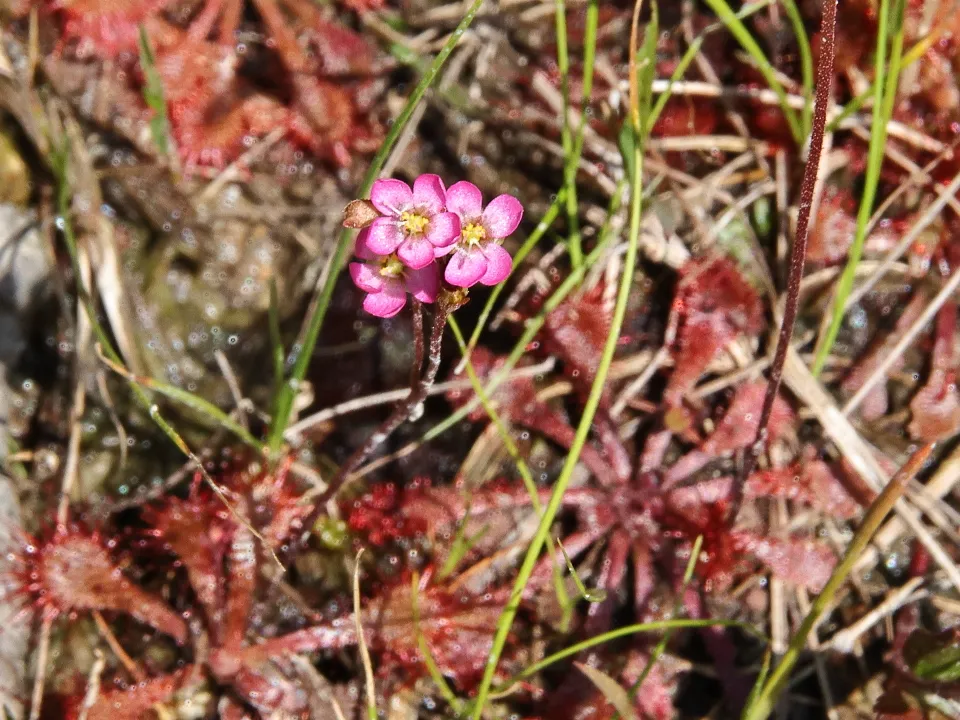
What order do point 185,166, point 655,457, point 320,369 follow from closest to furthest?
1. point 655,457
2. point 320,369
3. point 185,166

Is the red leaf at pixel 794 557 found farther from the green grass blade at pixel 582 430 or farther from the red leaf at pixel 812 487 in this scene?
the green grass blade at pixel 582 430

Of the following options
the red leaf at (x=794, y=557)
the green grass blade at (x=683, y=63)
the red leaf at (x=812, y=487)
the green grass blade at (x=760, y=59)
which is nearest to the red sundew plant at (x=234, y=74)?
the green grass blade at (x=683, y=63)

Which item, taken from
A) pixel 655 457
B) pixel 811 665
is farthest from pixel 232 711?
pixel 811 665

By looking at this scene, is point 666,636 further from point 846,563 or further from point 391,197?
point 391,197

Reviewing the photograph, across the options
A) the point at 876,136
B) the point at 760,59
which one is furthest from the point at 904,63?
the point at 760,59

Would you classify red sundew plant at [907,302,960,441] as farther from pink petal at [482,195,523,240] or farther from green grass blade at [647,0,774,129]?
pink petal at [482,195,523,240]

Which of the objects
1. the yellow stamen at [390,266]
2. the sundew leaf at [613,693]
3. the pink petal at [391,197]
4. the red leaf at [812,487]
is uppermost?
the pink petal at [391,197]

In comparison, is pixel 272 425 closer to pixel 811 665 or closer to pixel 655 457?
pixel 655 457
